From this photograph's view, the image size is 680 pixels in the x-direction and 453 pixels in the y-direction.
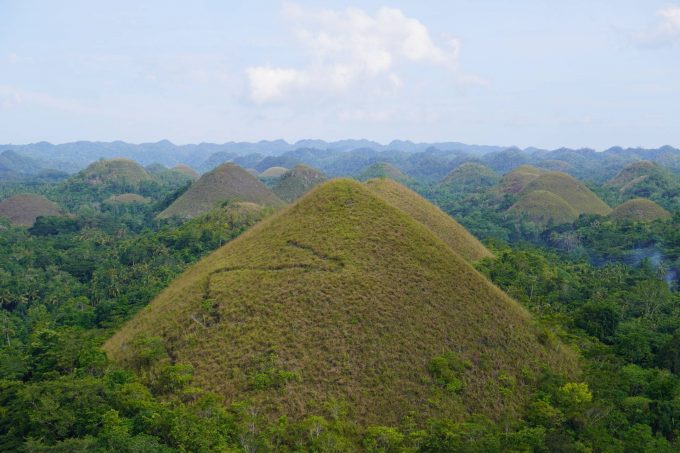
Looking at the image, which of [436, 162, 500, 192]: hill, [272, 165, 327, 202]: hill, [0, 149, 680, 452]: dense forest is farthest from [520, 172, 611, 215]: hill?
[272, 165, 327, 202]: hill

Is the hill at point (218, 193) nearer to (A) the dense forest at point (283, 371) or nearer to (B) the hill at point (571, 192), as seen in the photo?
(A) the dense forest at point (283, 371)

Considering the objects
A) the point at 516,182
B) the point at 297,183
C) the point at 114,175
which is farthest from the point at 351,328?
the point at 114,175

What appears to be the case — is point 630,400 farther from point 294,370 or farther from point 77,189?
point 77,189

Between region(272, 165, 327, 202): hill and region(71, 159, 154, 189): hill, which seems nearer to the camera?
region(272, 165, 327, 202): hill

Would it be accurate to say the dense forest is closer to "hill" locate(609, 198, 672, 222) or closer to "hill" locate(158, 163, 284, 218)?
"hill" locate(609, 198, 672, 222)

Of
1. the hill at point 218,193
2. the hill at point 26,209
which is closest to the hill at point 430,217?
the hill at point 218,193
